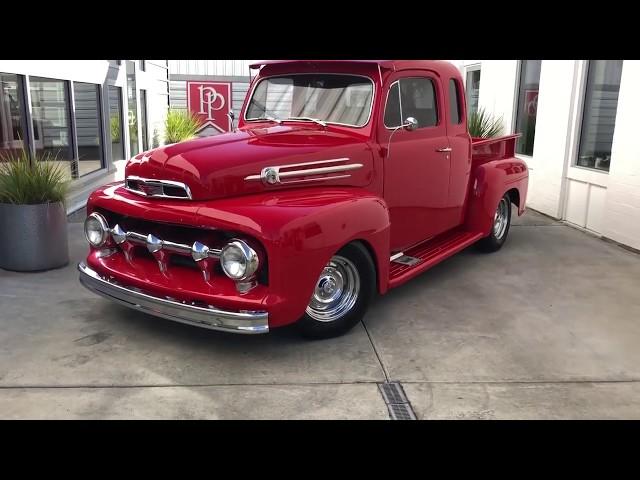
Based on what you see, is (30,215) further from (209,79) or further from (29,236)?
(209,79)

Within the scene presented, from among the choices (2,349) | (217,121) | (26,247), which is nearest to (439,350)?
(2,349)

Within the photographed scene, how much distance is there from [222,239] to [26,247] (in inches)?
109

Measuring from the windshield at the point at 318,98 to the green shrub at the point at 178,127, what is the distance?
850 centimetres

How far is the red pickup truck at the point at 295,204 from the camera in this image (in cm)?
356

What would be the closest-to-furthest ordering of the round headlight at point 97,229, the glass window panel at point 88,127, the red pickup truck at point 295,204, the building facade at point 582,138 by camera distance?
the red pickup truck at point 295,204, the round headlight at point 97,229, the building facade at point 582,138, the glass window panel at point 88,127

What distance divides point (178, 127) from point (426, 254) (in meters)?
9.49

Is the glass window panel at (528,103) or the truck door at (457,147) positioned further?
the glass window panel at (528,103)

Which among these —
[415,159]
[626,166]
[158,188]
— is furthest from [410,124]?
[626,166]

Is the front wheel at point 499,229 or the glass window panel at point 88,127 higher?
the glass window panel at point 88,127

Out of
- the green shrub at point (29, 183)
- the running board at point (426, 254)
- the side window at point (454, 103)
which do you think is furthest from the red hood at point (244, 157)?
the green shrub at point (29, 183)

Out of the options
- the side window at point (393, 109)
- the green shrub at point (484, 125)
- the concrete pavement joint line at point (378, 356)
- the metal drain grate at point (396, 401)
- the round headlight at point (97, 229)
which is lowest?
the concrete pavement joint line at point (378, 356)

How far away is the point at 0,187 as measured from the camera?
5.43m

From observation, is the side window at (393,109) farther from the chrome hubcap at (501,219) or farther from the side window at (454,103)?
the chrome hubcap at (501,219)

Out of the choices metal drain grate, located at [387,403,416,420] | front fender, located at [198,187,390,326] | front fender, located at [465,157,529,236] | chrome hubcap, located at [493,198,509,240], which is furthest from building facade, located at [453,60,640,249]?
metal drain grate, located at [387,403,416,420]
